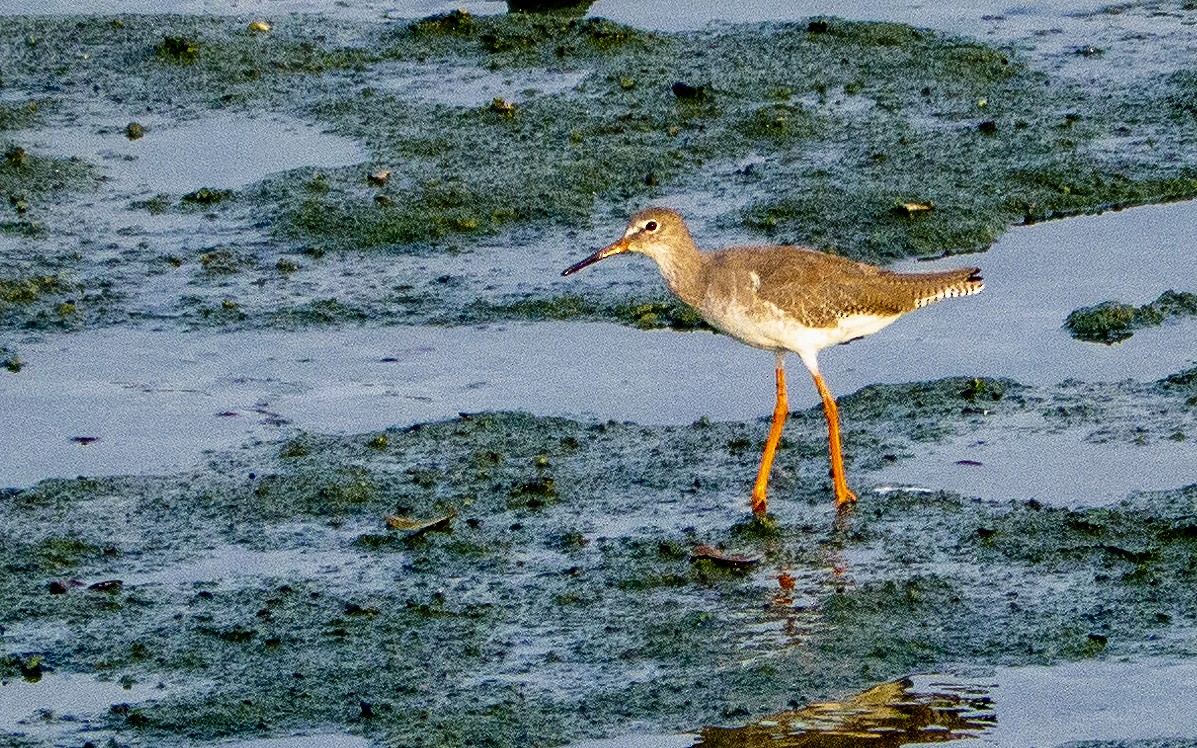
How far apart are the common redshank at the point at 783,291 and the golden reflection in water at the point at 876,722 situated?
1658mm

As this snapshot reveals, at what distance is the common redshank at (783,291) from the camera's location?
327 inches

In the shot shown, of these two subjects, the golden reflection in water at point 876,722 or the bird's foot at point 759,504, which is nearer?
the golden reflection in water at point 876,722

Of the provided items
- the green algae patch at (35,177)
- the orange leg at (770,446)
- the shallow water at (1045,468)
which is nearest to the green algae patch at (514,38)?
the green algae patch at (35,177)

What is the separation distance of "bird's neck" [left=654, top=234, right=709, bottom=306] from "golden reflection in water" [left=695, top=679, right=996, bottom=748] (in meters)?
2.51

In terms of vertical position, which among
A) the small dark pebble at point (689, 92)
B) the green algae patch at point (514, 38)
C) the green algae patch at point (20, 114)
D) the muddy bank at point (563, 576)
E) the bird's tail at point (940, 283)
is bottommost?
the muddy bank at point (563, 576)

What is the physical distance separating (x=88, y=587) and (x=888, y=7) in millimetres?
8379

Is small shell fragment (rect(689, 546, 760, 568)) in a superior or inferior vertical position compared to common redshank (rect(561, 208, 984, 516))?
inferior

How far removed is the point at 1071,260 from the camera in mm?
10211

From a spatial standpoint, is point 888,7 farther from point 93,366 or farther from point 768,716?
point 768,716

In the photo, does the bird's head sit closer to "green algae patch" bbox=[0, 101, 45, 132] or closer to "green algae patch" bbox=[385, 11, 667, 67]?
"green algae patch" bbox=[385, 11, 667, 67]

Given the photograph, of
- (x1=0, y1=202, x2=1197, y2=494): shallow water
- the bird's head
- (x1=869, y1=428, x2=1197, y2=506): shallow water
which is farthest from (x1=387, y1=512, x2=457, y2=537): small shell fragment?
(x1=869, y1=428, x2=1197, y2=506): shallow water

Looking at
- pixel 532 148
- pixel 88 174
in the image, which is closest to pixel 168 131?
pixel 88 174

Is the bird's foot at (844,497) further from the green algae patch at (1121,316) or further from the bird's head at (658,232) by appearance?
the green algae patch at (1121,316)

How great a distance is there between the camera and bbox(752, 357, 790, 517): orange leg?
789cm
